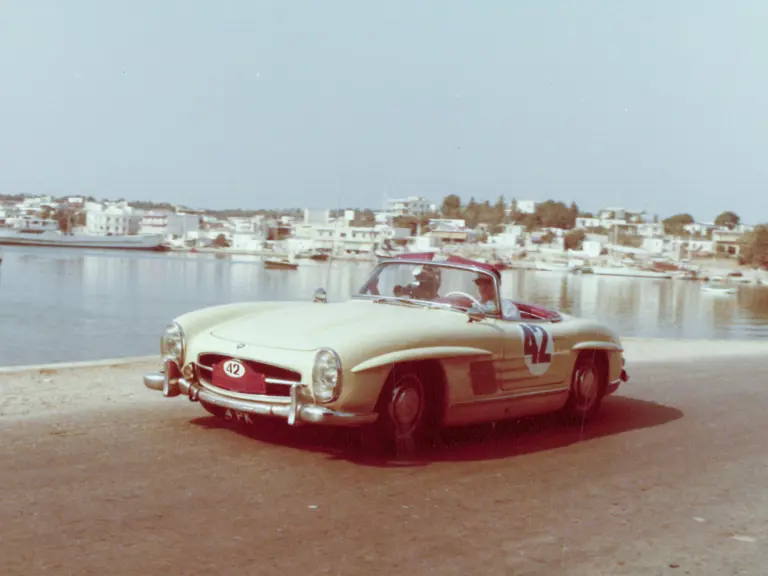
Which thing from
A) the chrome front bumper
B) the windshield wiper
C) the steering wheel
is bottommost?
the chrome front bumper

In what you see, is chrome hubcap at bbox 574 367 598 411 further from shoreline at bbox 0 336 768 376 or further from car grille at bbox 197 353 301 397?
shoreline at bbox 0 336 768 376

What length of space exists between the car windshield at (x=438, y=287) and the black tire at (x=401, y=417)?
1.15m

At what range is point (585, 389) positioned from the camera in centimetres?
839

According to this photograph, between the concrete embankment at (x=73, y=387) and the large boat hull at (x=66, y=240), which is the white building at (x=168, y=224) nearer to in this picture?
the large boat hull at (x=66, y=240)

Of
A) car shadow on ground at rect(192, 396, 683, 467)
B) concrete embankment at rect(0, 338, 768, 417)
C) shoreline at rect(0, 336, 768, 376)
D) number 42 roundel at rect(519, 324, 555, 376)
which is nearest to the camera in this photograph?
car shadow on ground at rect(192, 396, 683, 467)

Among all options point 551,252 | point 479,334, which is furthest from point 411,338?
point 551,252

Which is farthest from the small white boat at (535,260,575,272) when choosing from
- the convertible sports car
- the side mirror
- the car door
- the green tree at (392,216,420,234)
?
the side mirror

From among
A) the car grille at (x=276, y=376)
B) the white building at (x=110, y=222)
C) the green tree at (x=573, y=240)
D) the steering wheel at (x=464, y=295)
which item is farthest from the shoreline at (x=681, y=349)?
the green tree at (x=573, y=240)

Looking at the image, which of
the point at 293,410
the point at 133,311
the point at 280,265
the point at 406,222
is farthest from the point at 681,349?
the point at 280,265

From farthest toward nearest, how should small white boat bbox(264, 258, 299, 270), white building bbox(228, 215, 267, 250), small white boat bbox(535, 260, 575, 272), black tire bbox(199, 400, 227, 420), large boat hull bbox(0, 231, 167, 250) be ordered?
white building bbox(228, 215, 267, 250) → large boat hull bbox(0, 231, 167, 250) → small white boat bbox(535, 260, 575, 272) → small white boat bbox(264, 258, 299, 270) → black tire bbox(199, 400, 227, 420)

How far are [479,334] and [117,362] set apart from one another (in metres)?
5.73

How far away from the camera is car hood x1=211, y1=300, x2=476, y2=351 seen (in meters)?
6.29

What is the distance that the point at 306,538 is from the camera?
15.1 feet

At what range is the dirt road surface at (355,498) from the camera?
437 cm
